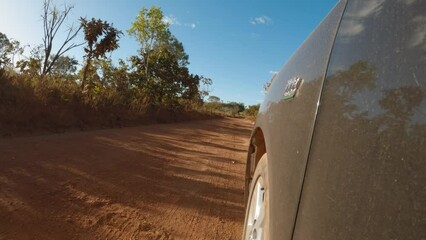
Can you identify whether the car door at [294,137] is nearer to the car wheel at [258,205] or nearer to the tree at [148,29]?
the car wheel at [258,205]

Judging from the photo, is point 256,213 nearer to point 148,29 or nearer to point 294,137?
point 294,137

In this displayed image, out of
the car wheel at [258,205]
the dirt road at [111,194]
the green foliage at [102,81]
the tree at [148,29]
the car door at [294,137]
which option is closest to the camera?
the car door at [294,137]

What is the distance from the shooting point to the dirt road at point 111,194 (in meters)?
2.93

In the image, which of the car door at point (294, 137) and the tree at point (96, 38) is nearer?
the car door at point (294, 137)

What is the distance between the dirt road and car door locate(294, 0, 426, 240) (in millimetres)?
2271

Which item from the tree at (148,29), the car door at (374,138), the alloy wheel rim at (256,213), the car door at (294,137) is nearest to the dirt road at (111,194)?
the alloy wheel rim at (256,213)

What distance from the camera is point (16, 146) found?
18.3 feet

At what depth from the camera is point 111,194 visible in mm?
3812

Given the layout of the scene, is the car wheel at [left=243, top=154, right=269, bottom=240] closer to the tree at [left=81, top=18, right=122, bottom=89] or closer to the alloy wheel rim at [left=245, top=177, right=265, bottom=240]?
the alloy wheel rim at [left=245, top=177, right=265, bottom=240]

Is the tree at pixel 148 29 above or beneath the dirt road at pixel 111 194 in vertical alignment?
above

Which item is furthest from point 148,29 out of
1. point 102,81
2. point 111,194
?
point 111,194

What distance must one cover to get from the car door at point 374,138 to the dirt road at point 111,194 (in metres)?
2.27

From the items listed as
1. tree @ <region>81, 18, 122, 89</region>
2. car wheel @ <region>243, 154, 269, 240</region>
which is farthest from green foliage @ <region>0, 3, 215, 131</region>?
car wheel @ <region>243, 154, 269, 240</region>

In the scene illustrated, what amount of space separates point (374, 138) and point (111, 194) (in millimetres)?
3482
